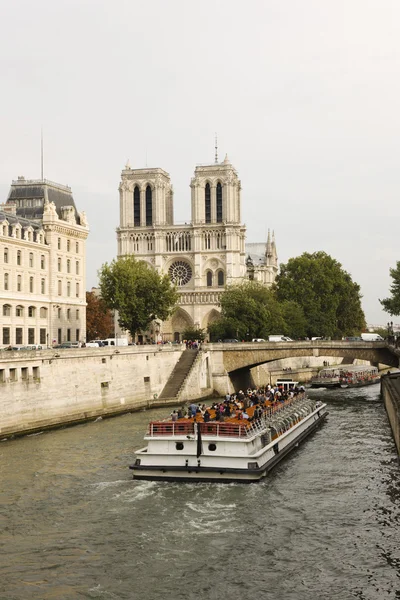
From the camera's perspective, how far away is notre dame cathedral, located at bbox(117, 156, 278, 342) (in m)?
134

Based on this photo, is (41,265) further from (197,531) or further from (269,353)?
(197,531)

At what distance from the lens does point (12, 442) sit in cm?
4388

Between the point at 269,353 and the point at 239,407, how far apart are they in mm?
35587

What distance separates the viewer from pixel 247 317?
9750cm

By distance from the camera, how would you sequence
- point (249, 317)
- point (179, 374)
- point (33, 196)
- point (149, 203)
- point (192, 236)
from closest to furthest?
point (179, 374) → point (33, 196) → point (249, 317) → point (192, 236) → point (149, 203)

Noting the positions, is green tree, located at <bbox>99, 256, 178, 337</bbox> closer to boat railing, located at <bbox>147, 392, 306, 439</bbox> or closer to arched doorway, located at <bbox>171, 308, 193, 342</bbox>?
boat railing, located at <bbox>147, 392, 306, 439</bbox>

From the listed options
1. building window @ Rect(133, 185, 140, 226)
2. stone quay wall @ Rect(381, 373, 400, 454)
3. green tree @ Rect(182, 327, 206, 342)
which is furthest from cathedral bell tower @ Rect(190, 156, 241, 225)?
stone quay wall @ Rect(381, 373, 400, 454)

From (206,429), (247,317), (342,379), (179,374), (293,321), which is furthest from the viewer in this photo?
(293,321)

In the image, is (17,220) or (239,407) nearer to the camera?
(239,407)

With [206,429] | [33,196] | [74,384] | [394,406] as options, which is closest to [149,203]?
[33,196]

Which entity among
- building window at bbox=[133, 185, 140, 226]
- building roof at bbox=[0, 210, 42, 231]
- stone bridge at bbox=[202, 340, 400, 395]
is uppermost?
building window at bbox=[133, 185, 140, 226]

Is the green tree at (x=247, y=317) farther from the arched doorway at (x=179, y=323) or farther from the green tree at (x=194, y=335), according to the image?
the arched doorway at (x=179, y=323)

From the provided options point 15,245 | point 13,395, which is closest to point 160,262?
point 15,245

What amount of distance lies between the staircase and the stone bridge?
1.87m
